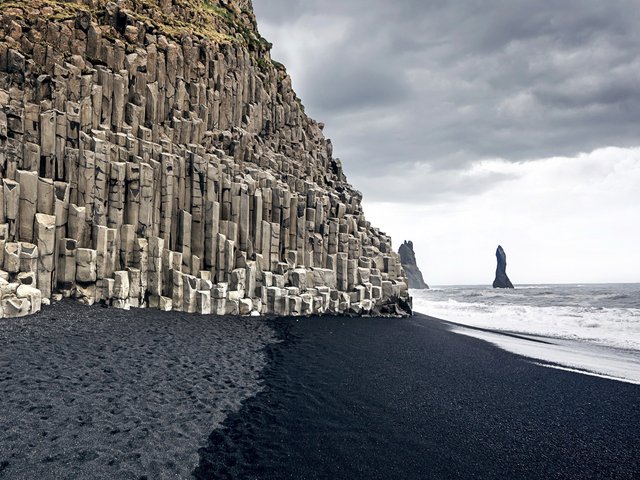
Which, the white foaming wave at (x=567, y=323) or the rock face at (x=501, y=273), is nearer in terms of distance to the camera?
the white foaming wave at (x=567, y=323)

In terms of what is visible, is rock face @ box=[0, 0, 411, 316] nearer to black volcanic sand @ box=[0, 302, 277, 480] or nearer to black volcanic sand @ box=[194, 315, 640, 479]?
black volcanic sand @ box=[0, 302, 277, 480]

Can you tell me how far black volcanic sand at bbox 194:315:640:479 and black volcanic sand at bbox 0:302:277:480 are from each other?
0.93 m

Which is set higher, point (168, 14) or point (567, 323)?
point (168, 14)

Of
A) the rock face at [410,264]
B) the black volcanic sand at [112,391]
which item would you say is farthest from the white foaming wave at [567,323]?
the rock face at [410,264]

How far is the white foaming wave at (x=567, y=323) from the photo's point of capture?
969 inches

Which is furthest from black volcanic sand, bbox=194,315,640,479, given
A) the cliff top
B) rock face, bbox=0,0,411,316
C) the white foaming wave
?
the cliff top

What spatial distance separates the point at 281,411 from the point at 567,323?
3232cm

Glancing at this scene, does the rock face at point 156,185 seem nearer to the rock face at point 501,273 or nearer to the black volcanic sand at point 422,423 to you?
the black volcanic sand at point 422,423

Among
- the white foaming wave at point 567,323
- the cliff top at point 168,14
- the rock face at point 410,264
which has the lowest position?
the white foaming wave at point 567,323

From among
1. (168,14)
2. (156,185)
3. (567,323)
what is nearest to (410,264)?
(567,323)

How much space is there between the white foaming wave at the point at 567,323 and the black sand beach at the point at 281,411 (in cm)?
1349

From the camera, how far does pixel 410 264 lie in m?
158

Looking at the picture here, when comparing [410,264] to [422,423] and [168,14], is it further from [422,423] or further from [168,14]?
[422,423]

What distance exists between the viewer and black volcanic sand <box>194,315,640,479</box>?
7199 millimetres
